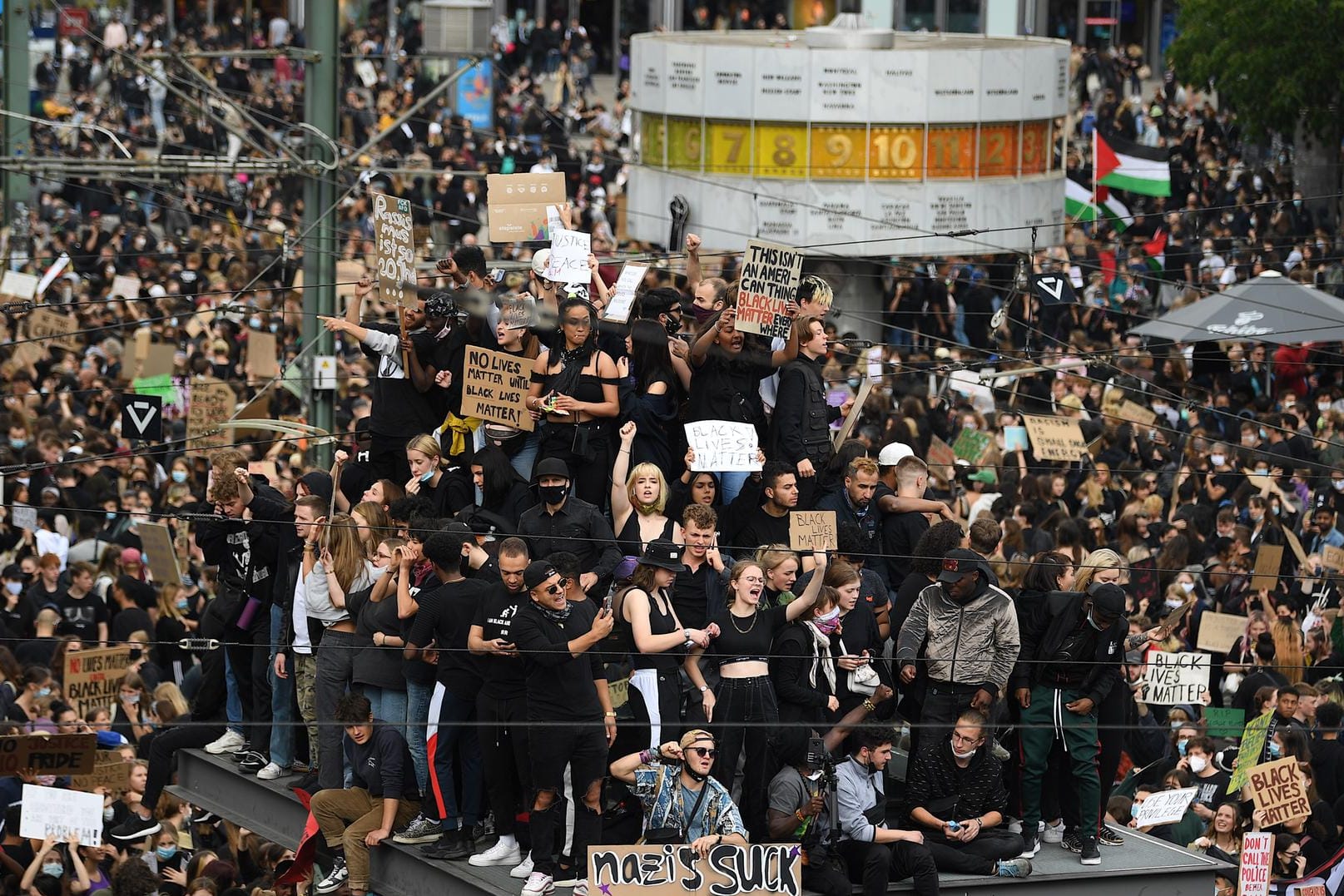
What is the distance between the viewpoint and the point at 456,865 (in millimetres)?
13492

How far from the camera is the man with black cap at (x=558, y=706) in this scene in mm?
12805

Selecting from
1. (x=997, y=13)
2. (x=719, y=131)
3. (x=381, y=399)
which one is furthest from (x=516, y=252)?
(x=997, y=13)

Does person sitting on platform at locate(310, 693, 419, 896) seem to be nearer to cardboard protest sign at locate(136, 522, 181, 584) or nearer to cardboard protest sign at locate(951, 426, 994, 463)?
cardboard protest sign at locate(136, 522, 181, 584)

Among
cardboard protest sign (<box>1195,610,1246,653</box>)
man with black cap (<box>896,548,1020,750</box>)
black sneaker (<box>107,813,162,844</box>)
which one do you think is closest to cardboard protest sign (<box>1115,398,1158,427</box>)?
cardboard protest sign (<box>1195,610,1246,653</box>)

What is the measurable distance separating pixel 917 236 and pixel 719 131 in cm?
390

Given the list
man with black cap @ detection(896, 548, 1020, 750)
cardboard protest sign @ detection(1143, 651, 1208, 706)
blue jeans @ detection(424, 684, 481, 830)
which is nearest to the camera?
blue jeans @ detection(424, 684, 481, 830)

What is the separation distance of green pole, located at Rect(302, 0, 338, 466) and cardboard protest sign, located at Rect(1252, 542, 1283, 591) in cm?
848

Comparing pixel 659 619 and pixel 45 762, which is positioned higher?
pixel 659 619

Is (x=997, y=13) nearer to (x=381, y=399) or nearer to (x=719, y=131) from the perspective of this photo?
(x=719, y=131)

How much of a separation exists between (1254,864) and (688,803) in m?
4.11

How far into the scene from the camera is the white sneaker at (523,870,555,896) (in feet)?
42.4

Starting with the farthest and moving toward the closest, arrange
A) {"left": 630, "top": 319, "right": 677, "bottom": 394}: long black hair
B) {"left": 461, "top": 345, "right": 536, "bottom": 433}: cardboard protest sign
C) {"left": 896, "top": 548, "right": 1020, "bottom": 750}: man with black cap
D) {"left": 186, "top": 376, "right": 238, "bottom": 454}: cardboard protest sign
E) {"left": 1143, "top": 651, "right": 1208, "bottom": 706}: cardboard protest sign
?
1. {"left": 186, "top": 376, "right": 238, "bottom": 454}: cardboard protest sign
2. {"left": 1143, "top": 651, "right": 1208, "bottom": 706}: cardboard protest sign
3. {"left": 630, "top": 319, "right": 677, "bottom": 394}: long black hair
4. {"left": 461, "top": 345, "right": 536, "bottom": 433}: cardboard protest sign
5. {"left": 896, "top": 548, "right": 1020, "bottom": 750}: man with black cap

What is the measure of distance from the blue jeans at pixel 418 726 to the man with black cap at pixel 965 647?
2.71 m

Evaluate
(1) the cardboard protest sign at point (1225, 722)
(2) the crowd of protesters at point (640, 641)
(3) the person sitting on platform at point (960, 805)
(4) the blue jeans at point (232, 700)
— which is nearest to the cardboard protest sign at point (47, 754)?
(2) the crowd of protesters at point (640, 641)
